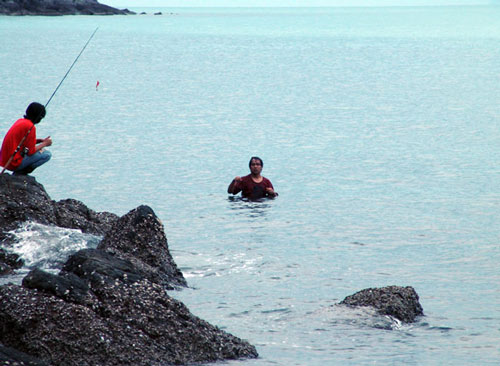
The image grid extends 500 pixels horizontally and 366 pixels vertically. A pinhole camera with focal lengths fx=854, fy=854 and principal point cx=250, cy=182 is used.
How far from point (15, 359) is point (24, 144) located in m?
7.52

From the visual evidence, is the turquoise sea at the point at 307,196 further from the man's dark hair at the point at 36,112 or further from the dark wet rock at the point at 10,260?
the man's dark hair at the point at 36,112

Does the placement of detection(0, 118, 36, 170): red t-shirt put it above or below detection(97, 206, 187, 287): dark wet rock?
above

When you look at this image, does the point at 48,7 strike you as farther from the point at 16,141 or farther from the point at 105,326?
the point at 105,326

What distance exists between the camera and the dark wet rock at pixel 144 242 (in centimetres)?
1121

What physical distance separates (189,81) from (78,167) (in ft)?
124

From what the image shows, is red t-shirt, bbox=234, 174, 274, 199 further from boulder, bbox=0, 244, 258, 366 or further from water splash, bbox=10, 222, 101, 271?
boulder, bbox=0, 244, 258, 366

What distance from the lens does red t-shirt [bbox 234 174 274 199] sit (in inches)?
750

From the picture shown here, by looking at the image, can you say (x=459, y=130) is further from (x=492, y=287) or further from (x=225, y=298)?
(x=225, y=298)

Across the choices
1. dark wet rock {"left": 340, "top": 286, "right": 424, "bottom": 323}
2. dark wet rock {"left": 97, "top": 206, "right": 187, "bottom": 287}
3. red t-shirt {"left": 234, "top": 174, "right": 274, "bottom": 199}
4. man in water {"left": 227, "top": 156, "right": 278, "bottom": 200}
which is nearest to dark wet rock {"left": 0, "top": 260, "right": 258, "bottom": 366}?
dark wet rock {"left": 340, "top": 286, "right": 424, "bottom": 323}

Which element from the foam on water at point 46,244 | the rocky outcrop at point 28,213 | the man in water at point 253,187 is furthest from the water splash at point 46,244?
the man in water at point 253,187

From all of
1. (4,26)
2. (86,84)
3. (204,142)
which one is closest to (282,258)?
(204,142)

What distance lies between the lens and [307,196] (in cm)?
2102

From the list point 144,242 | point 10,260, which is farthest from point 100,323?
point 10,260

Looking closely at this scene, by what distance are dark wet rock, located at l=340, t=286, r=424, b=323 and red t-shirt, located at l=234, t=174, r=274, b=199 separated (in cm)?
863
